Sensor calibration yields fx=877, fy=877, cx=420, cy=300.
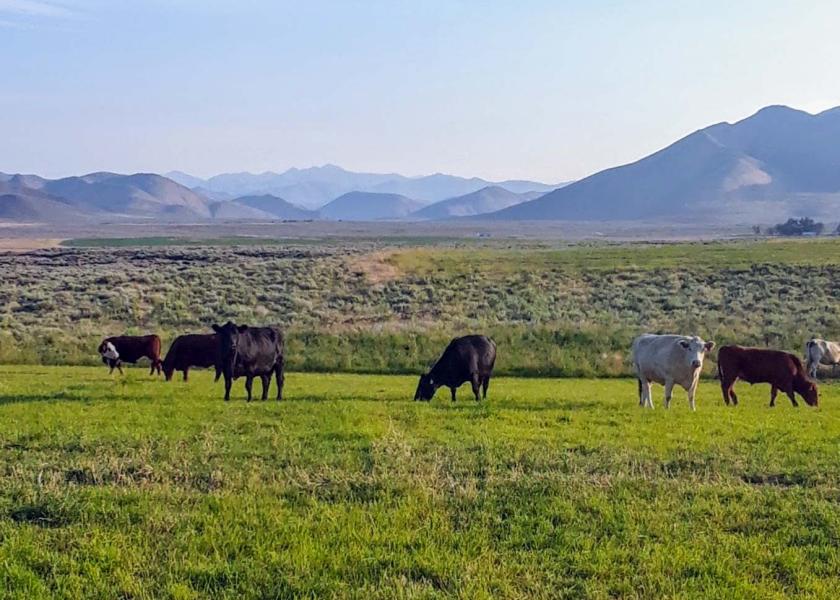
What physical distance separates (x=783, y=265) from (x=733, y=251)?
2449 cm

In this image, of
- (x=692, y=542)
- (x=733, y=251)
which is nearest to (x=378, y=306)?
(x=692, y=542)

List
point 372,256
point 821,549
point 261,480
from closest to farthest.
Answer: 1. point 821,549
2. point 261,480
3. point 372,256

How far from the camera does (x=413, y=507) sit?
28.1 ft

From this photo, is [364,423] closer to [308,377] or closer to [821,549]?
[821,549]

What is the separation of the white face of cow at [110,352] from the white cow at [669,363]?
1496 cm

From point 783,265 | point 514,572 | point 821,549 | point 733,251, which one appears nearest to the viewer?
point 514,572

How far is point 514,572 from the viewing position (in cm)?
703

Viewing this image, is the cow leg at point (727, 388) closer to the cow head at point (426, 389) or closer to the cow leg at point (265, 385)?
the cow head at point (426, 389)

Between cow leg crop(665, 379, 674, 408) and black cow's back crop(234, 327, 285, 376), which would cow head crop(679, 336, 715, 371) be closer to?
cow leg crop(665, 379, 674, 408)

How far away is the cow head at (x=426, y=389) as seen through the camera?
19.3 meters

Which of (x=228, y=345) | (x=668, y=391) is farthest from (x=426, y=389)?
(x=668, y=391)

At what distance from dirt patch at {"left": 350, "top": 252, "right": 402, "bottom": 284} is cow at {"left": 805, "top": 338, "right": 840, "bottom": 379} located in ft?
116

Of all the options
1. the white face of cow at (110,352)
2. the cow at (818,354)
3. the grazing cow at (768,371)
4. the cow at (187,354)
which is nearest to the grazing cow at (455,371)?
the grazing cow at (768,371)

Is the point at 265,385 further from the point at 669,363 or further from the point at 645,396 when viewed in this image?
the point at 669,363
